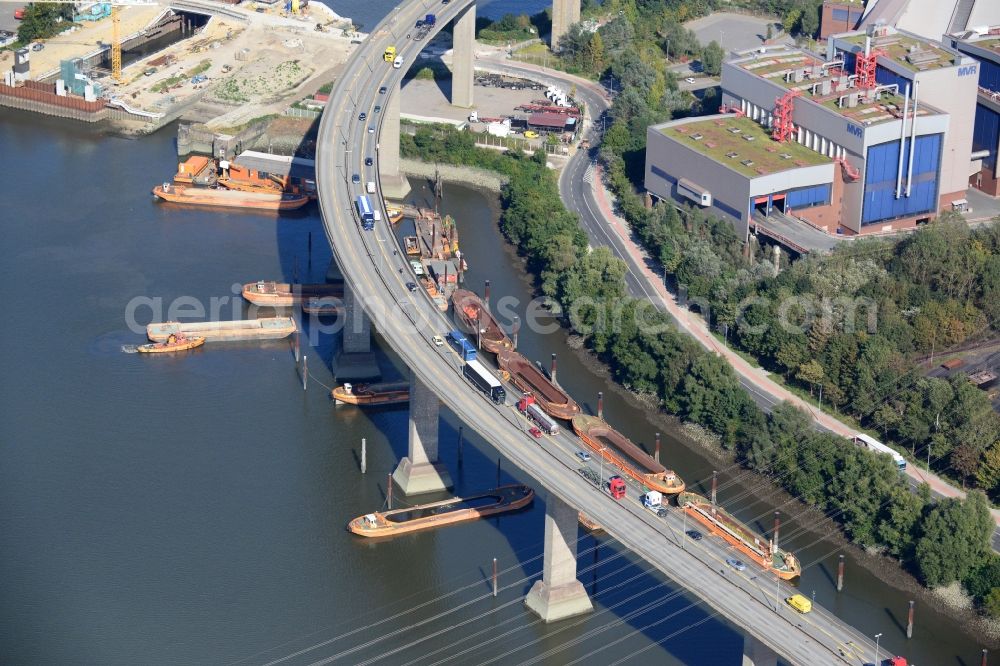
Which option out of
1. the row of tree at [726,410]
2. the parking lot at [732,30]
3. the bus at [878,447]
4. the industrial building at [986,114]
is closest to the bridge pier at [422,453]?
the row of tree at [726,410]

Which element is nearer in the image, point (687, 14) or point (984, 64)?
point (984, 64)

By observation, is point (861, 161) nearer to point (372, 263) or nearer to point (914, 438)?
point (914, 438)

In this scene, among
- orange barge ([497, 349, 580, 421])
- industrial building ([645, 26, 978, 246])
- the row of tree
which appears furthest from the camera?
industrial building ([645, 26, 978, 246])

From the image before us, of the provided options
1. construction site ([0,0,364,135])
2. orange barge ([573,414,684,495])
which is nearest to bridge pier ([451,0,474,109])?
construction site ([0,0,364,135])

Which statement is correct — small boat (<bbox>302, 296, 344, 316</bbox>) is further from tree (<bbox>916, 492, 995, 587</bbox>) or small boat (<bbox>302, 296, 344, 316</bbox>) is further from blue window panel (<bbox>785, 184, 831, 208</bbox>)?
tree (<bbox>916, 492, 995, 587</bbox>)

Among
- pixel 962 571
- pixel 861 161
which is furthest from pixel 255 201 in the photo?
pixel 962 571

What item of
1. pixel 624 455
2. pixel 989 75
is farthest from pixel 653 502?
pixel 989 75
